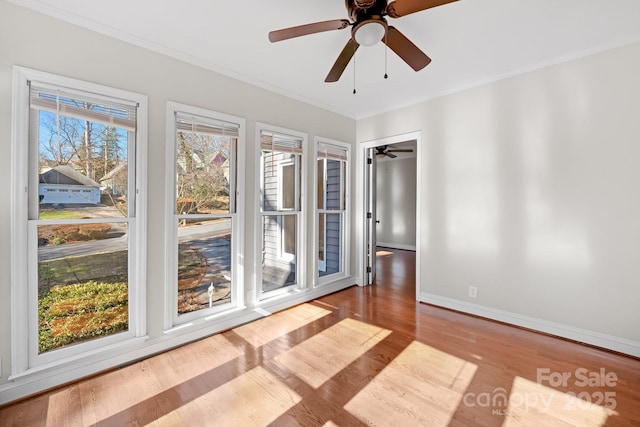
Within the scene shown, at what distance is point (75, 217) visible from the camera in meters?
2.17

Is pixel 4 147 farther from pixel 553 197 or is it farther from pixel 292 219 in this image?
pixel 553 197

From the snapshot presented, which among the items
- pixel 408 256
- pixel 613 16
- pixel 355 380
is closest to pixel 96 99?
pixel 355 380

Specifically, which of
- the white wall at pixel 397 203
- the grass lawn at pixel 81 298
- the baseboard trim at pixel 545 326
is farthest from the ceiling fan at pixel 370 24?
the white wall at pixel 397 203

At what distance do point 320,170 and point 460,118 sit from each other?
1.92m

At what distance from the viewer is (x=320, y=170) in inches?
162

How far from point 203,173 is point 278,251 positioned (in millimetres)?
1368

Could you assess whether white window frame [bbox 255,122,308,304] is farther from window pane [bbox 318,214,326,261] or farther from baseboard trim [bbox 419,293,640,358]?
baseboard trim [bbox 419,293,640,358]

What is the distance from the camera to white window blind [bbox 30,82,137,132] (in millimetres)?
1995

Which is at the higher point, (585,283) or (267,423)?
(585,283)

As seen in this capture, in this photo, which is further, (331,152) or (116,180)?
(331,152)

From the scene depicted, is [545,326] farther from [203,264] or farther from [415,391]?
[203,264]

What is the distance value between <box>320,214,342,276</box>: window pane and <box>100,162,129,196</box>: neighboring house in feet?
8.51

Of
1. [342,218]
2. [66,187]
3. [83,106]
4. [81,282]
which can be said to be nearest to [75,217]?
[66,187]

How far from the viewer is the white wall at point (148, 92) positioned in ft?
6.13
